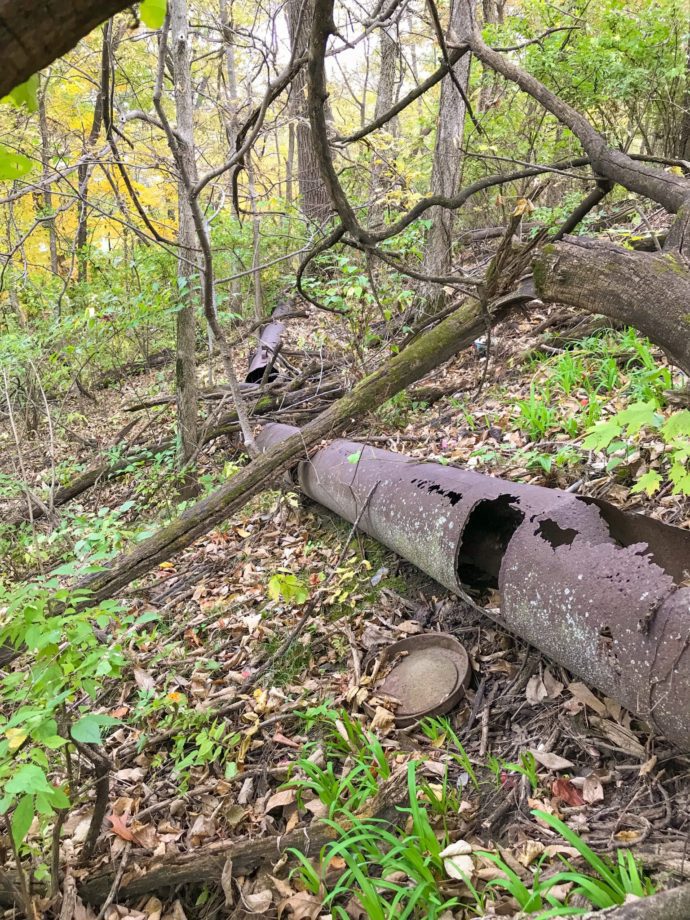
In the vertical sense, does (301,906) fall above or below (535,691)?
below

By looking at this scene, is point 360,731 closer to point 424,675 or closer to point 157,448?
point 424,675

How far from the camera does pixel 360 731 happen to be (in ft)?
8.66

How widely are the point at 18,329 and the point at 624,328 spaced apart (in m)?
8.37

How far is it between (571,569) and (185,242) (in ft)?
14.9

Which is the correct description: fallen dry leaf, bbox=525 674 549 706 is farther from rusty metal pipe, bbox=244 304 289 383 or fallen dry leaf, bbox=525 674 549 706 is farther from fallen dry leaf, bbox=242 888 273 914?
rusty metal pipe, bbox=244 304 289 383

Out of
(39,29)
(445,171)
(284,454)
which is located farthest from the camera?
(445,171)

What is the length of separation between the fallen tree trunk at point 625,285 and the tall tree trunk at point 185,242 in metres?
2.51

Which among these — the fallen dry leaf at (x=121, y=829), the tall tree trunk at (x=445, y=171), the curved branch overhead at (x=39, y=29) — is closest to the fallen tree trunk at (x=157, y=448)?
the tall tree trunk at (x=445, y=171)

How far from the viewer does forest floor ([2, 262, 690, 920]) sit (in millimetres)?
2043

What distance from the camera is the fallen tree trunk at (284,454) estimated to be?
3.65 m

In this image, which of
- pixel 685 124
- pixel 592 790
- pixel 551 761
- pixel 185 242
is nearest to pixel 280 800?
pixel 551 761

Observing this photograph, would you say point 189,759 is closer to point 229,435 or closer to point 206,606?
point 206,606

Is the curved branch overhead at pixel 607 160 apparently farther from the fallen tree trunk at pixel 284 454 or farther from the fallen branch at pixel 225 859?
the fallen branch at pixel 225 859

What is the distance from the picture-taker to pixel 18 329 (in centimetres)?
888
